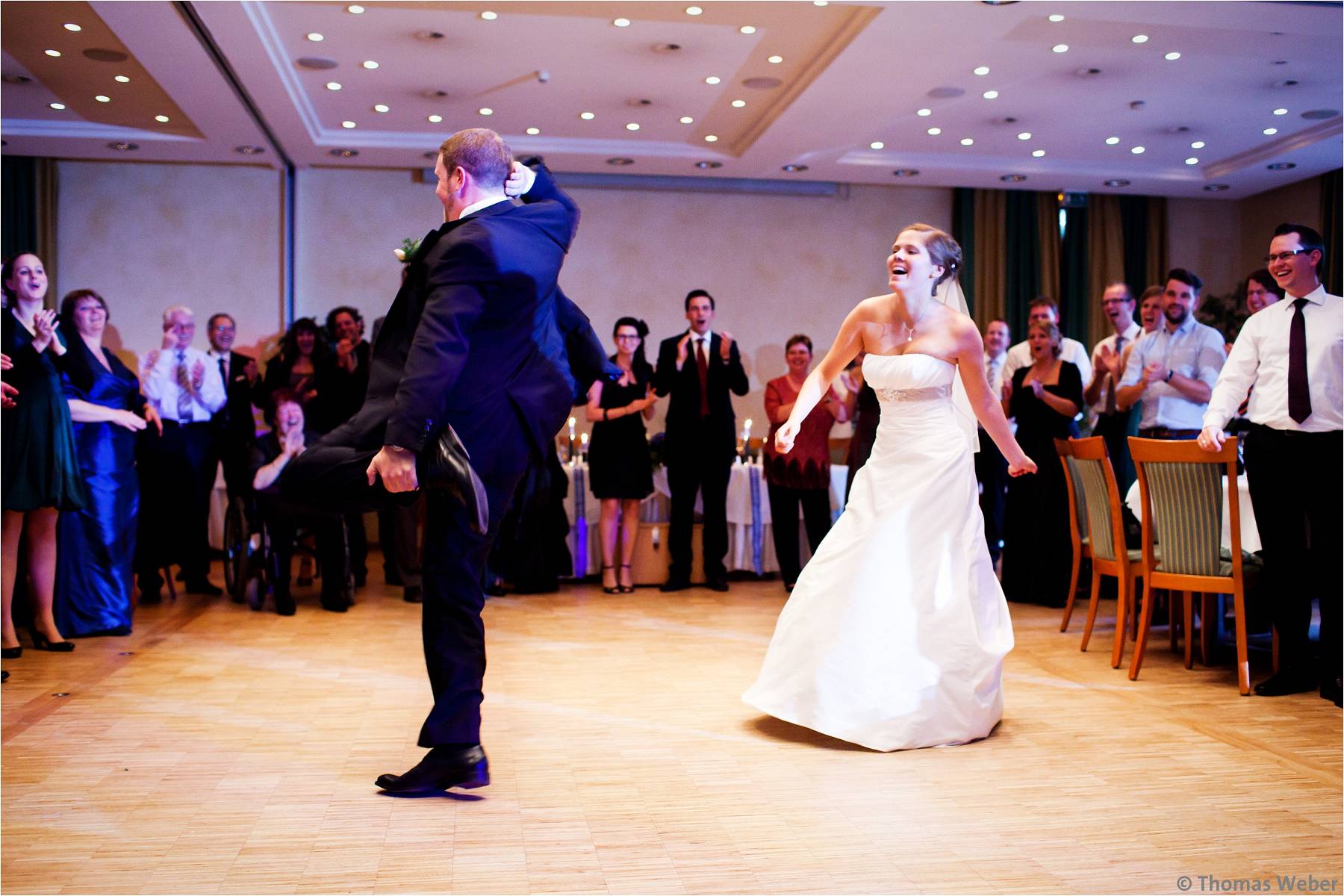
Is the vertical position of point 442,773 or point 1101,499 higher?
point 1101,499

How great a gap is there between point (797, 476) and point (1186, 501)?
9.14ft

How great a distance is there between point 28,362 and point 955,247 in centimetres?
385

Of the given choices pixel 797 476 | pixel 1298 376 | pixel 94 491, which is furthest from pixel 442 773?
pixel 797 476

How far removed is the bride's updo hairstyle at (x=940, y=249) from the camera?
11.9 ft

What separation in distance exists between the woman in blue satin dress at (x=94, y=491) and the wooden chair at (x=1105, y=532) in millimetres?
4467

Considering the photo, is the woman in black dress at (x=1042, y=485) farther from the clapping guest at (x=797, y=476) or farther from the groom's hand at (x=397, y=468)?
the groom's hand at (x=397, y=468)

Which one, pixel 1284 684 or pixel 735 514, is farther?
pixel 735 514

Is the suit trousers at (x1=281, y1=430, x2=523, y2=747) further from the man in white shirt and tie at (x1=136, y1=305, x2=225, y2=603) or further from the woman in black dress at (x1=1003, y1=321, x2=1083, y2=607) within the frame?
the woman in black dress at (x1=1003, y1=321, x2=1083, y2=607)

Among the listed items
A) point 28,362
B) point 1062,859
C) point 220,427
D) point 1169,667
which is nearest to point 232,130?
point 220,427

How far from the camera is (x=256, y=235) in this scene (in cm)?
1045

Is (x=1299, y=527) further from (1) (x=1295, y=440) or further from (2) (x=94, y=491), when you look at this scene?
(2) (x=94, y=491)

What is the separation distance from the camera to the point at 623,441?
6.82 metres

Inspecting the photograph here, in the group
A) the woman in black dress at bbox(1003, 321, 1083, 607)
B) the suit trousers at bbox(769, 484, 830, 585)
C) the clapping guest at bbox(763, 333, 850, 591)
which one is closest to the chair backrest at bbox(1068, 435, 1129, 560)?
the woman in black dress at bbox(1003, 321, 1083, 607)

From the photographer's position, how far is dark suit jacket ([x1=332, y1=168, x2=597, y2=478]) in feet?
8.61
